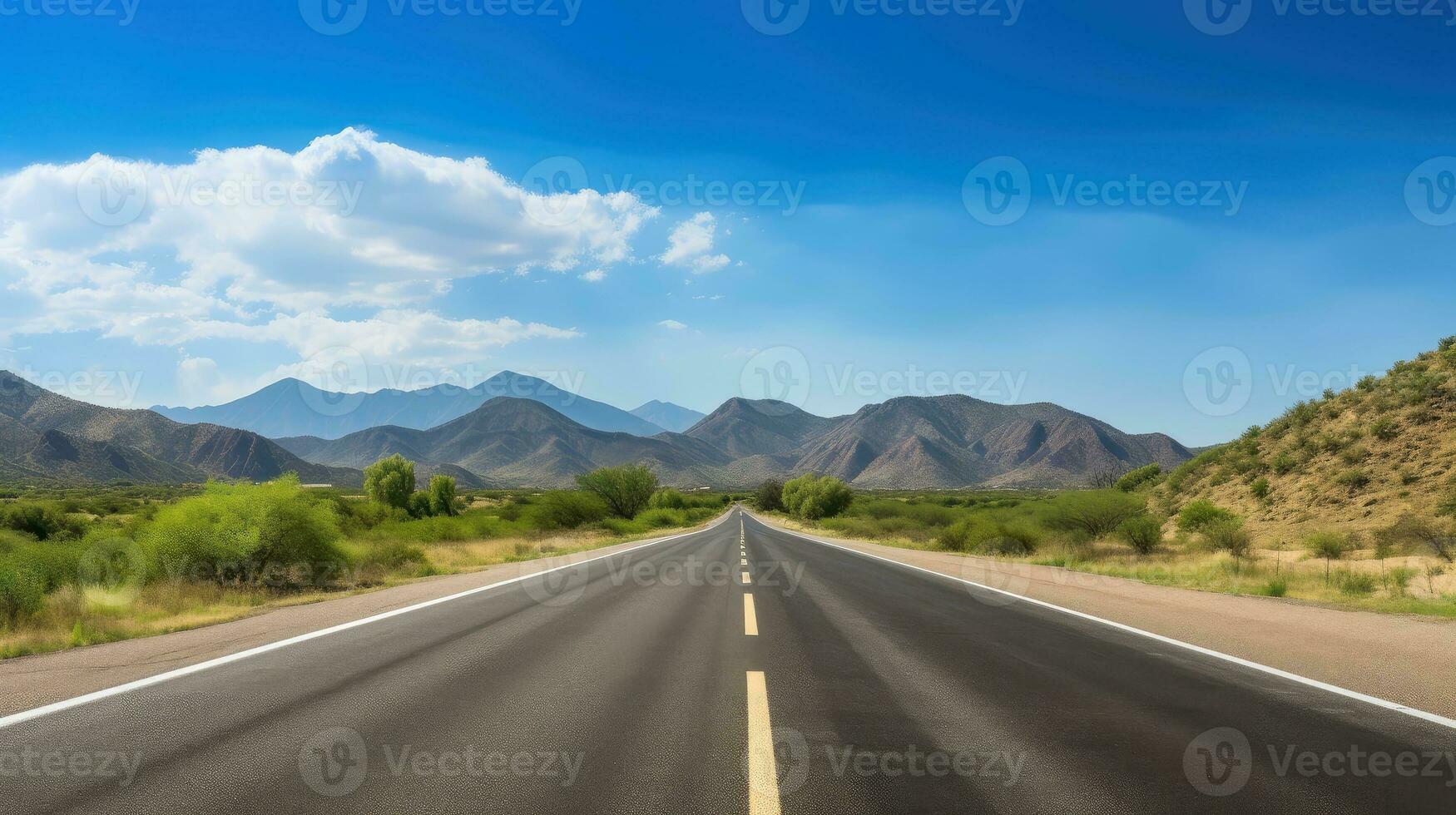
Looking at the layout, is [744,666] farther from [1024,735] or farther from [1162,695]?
[1162,695]

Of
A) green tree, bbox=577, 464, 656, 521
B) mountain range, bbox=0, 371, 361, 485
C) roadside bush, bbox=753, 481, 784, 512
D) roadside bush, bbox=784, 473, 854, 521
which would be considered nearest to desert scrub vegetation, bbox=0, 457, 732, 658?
green tree, bbox=577, 464, 656, 521

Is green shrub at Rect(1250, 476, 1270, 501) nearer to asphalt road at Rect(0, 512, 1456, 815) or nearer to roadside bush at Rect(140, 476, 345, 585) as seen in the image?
asphalt road at Rect(0, 512, 1456, 815)

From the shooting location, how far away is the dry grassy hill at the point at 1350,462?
27.8 meters

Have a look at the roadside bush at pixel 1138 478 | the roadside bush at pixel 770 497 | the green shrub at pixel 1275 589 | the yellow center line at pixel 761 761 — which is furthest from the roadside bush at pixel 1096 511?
the roadside bush at pixel 770 497

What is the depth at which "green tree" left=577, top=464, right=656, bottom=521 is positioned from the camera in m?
68.2

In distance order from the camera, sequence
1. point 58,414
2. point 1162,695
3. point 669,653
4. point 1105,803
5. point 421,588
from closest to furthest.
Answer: point 1105,803, point 1162,695, point 669,653, point 421,588, point 58,414

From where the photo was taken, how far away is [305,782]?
157 inches

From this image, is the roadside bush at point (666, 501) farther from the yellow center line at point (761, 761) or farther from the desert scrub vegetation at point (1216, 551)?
the yellow center line at point (761, 761)

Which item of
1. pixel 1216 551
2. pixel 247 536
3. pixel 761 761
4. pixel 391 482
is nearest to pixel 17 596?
pixel 247 536

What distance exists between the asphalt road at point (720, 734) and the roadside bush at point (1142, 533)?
67.8 feet

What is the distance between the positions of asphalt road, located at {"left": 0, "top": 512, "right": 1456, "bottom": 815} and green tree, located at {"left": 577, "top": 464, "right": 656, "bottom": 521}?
193 feet

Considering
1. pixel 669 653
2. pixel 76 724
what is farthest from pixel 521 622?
pixel 76 724

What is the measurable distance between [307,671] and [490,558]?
19039mm

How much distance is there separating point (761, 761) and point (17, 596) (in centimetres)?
1092
